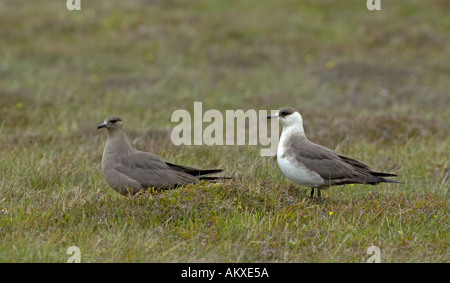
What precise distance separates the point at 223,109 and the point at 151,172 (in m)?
6.88

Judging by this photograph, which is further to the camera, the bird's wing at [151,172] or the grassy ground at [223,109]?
the bird's wing at [151,172]

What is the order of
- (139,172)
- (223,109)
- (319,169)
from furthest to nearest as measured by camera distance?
(223,109) < (139,172) < (319,169)

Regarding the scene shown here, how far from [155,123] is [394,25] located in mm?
10034

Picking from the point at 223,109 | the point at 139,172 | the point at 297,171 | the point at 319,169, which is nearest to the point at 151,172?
the point at 139,172

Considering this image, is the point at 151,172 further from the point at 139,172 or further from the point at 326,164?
the point at 326,164

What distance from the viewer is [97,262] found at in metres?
5.01

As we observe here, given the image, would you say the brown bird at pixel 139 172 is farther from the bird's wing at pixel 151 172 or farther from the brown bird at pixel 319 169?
the brown bird at pixel 319 169

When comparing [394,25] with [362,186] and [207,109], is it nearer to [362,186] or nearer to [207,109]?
[207,109]

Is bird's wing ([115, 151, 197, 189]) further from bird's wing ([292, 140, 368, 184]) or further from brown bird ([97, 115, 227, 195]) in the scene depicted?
bird's wing ([292, 140, 368, 184])

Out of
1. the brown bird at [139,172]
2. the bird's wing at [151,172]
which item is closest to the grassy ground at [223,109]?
the brown bird at [139,172]

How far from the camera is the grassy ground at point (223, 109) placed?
554 centimetres

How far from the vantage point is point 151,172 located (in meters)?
6.77

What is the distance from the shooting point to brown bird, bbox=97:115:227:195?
6660 mm

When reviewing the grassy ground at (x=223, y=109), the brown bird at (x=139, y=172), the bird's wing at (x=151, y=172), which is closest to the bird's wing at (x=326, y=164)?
the grassy ground at (x=223, y=109)
